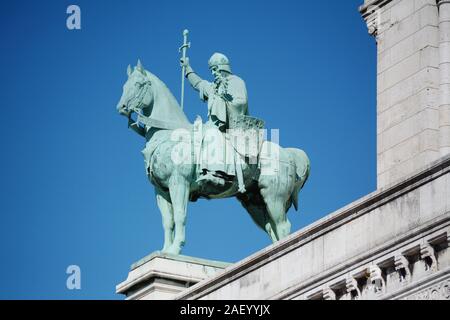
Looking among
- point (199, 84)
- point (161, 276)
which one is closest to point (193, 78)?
point (199, 84)

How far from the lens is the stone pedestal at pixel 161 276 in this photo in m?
30.5

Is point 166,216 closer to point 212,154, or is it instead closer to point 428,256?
point 212,154

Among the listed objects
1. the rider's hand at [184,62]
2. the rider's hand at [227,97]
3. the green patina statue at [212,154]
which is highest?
the rider's hand at [184,62]

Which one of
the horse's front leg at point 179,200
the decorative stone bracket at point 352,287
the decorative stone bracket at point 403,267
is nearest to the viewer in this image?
the decorative stone bracket at point 403,267

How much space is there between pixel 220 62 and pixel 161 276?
6569mm

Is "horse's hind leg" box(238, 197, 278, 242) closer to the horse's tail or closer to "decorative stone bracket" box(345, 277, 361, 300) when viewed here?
the horse's tail

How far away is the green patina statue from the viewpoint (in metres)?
33.9

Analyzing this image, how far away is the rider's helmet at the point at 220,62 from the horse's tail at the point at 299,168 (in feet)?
6.94

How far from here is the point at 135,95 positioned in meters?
35.5

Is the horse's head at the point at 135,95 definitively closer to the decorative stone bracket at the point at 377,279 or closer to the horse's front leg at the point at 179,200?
the horse's front leg at the point at 179,200

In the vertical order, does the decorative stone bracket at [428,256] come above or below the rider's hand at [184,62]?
below

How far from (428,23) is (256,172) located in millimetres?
6800

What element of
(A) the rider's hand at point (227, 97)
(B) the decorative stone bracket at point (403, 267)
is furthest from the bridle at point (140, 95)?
(B) the decorative stone bracket at point (403, 267)

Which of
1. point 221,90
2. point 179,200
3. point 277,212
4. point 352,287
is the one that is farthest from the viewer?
point 221,90
